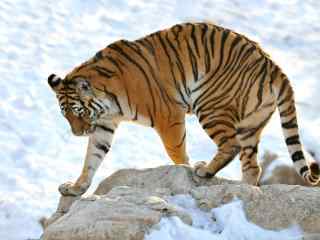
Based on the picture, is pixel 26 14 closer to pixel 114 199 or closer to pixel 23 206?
pixel 23 206

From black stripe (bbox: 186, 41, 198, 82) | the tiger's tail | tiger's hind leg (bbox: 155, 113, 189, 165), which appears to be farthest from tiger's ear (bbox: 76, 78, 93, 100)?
the tiger's tail

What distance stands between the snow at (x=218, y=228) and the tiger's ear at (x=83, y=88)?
171 cm

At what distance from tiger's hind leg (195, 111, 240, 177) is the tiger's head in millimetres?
906

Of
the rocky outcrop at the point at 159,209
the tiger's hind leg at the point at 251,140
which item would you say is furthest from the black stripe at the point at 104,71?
the rocky outcrop at the point at 159,209

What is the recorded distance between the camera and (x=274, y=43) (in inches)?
579

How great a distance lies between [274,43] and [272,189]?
8.31 meters

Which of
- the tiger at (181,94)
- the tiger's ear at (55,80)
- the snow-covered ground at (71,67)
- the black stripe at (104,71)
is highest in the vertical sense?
the tiger's ear at (55,80)

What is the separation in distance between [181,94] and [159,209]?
5.94ft

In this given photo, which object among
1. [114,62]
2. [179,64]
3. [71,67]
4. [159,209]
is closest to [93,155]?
[114,62]

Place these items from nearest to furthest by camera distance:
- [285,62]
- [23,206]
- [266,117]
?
[266,117]
[23,206]
[285,62]

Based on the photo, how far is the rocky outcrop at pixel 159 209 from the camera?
6102 mm

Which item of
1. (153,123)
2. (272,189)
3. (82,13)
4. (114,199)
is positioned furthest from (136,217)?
(82,13)

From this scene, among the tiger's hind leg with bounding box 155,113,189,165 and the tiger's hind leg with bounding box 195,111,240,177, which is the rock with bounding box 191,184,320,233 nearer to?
the tiger's hind leg with bounding box 195,111,240,177

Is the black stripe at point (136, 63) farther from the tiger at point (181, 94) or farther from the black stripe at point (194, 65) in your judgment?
the black stripe at point (194, 65)
